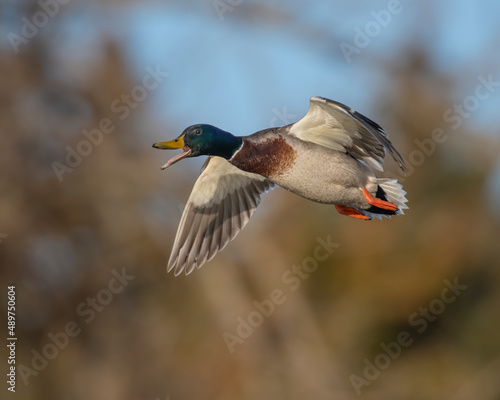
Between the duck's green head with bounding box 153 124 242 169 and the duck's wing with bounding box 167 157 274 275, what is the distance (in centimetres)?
107

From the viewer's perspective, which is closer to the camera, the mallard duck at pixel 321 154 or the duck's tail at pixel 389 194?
the mallard duck at pixel 321 154

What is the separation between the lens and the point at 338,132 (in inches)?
208

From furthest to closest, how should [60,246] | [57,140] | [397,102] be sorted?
[60,246], [397,102], [57,140]

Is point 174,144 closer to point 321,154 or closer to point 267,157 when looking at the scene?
point 267,157

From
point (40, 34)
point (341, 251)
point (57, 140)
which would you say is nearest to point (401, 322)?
point (341, 251)

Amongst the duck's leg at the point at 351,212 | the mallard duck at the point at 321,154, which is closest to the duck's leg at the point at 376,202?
the mallard duck at the point at 321,154

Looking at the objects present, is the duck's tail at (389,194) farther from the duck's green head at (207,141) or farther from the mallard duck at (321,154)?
the duck's green head at (207,141)

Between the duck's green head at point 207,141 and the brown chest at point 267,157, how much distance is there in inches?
2.4

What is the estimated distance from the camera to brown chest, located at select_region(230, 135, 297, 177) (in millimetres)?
4945

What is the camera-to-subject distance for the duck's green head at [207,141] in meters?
4.93

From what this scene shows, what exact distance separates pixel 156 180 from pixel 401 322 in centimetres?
701

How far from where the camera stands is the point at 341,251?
13.8m

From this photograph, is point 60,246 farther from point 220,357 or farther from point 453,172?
point 453,172

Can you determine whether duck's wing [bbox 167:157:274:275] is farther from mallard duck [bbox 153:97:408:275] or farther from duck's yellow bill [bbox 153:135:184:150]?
duck's yellow bill [bbox 153:135:184:150]
